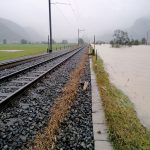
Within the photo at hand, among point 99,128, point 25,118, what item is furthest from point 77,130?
point 25,118

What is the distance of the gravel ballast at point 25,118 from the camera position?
5179 mm

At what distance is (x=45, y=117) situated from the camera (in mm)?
6633

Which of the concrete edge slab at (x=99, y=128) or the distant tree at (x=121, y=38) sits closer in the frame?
the concrete edge slab at (x=99, y=128)

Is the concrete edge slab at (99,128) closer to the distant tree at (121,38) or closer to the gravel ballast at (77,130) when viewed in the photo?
the gravel ballast at (77,130)

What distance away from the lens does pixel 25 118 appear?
6559mm

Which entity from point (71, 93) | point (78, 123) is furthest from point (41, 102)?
point (78, 123)

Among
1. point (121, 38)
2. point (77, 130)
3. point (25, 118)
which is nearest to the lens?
point (77, 130)

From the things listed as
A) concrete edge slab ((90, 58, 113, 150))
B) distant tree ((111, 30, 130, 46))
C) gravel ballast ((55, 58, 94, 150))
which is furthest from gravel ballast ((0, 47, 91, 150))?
distant tree ((111, 30, 130, 46))

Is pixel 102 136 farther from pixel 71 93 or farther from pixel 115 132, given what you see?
pixel 71 93

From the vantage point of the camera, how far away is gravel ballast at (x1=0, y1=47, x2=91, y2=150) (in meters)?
5.18

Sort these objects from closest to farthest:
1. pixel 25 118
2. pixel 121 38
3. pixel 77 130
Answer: pixel 77 130 < pixel 25 118 < pixel 121 38

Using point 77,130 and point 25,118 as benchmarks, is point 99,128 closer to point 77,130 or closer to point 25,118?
point 77,130

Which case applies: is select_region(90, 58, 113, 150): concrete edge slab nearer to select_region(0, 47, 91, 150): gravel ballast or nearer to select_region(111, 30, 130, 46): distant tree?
select_region(0, 47, 91, 150): gravel ballast

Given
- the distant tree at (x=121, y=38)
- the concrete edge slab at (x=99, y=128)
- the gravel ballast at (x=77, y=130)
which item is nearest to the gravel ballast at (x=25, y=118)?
the gravel ballast at (x=77, y=130)
